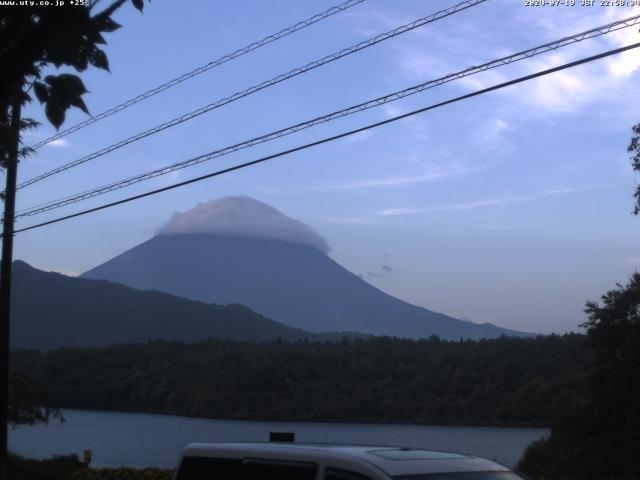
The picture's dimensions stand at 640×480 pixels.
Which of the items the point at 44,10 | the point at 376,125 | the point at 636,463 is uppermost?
the point at 376,125

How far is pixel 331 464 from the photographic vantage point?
6367 millimetres

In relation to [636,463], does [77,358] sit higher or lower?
higher

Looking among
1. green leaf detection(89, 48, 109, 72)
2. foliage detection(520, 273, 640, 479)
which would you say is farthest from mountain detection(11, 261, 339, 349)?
green leaf detection(89, 48, 109, 72)

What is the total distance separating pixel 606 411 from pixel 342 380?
11.5m

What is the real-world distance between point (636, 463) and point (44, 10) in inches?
1121

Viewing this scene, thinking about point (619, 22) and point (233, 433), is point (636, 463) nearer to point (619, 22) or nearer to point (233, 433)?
point (233, 433)

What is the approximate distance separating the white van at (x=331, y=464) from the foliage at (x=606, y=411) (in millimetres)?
23832

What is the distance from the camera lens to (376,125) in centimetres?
1231

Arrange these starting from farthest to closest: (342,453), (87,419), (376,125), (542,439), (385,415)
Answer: (87,419) → (385,415) → (542,439) → (376,125) → (342,453)

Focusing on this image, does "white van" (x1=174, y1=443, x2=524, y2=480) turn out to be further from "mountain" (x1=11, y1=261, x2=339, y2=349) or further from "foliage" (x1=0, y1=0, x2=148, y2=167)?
"mountain" (x1=11, y1=261, x2=339, y2=349)

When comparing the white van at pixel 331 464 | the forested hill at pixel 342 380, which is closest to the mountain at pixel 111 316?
the forested hill at pixel 342 380

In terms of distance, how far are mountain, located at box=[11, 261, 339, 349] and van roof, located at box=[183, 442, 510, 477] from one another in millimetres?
89684

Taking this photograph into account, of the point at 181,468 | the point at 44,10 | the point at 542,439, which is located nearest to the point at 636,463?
the point at 542,439

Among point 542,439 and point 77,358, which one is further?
point 77,358
